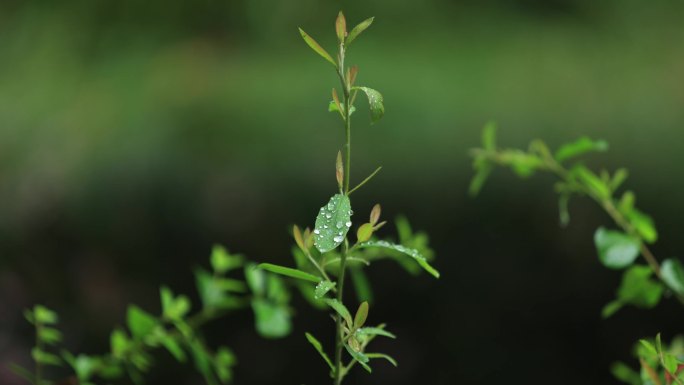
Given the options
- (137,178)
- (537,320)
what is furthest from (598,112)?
(137,178)

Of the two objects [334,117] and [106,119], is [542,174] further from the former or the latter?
[106,119]

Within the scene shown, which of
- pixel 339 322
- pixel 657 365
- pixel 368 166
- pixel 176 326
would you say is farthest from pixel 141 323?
pixel 368 166

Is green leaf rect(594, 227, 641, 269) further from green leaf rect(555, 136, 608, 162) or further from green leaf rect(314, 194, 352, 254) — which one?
green leaf rect(314, 194, 352, 254)

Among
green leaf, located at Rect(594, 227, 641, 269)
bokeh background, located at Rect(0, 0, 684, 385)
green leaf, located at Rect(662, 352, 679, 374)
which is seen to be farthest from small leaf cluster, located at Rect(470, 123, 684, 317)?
bokeh background, located at Rect(0, 0, 684, 385)

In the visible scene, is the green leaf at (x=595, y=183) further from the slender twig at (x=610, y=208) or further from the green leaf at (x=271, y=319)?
the green leaf at (x=271, y=319)

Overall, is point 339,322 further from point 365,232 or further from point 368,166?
point 368,166

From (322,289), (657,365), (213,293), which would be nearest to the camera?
(322,289)
